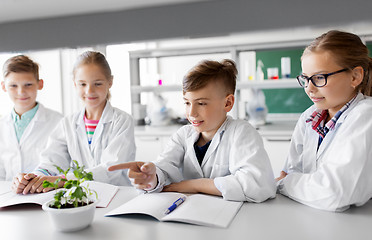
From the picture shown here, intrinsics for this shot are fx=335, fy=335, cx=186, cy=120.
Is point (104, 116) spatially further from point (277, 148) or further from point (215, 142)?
point (277, 148)

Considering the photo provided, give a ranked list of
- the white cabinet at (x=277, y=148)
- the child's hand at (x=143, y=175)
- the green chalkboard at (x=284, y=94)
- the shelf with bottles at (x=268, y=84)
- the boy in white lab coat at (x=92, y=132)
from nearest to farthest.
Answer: the child's hand at (x=143, y=175)
the boy in white lab coat at (x=92, y=132)
the white cabinet at (x=277, y=148)
the shelf with bottles at (x=268, y=84)
the green chalkboard at (x=284, y=94)

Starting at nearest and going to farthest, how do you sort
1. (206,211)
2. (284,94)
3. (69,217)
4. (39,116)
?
1. (69,217)
2. (206,211)
3. (39,116)
4. (284,94)

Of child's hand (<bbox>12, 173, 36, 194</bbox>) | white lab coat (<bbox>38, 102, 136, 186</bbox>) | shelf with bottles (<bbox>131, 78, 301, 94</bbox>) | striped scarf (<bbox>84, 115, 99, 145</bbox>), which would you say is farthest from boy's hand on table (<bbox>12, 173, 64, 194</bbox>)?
shelf with bottles (<bbox>131, 78, 301, 94</bbox>)

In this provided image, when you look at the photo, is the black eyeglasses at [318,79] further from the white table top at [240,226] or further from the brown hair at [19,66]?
the brown hair at [19,66]

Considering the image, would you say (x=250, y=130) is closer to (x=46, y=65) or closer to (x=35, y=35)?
(x=35, y=35)

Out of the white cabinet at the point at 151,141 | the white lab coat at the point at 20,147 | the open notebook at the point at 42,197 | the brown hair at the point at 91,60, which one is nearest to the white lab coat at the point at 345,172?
the open notebook at the point at 42,197

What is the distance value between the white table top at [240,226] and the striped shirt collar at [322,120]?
0.27 metres

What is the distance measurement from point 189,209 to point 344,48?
649 millimetres

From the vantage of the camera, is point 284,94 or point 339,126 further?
point 284,94

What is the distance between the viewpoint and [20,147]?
1.74m

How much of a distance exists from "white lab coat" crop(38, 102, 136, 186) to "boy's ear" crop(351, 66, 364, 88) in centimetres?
95

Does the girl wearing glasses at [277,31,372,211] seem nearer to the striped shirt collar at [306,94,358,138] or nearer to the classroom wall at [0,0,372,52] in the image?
the striped shirt collar at [306,94,358,138]

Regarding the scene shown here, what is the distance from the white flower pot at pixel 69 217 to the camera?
793 millimetres

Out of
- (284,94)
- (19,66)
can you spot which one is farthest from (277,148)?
(19,66)
